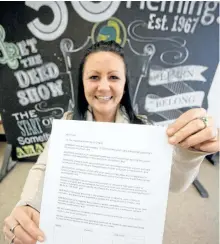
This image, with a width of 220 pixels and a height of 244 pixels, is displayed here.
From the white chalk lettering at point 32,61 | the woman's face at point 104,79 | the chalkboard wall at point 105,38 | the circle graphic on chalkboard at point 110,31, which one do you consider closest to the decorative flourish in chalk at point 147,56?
the chalkboard wall at point 105,38

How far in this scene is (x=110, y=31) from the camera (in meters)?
1.45

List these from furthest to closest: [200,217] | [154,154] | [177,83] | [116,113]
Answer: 1. [177,83]
2. [200,217]
3. [116,113]
4. [154,154]

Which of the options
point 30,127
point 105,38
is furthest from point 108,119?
point 30,127

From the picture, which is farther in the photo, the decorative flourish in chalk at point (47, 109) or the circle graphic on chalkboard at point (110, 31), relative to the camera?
the decorative flourish in chalk at point (47, 109)

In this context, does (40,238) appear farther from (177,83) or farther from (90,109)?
(177,83)

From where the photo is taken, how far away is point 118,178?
1.54 ft

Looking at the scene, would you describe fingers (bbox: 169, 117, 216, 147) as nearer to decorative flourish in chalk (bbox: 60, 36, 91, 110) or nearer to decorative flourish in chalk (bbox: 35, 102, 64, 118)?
decorative flourish in chalk (bbox: 60, 36, 91, 110)

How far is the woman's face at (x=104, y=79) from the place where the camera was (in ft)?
2.39

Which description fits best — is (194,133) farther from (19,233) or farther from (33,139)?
(33,139)

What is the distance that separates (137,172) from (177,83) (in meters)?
1.26

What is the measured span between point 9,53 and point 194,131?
135 centimetres

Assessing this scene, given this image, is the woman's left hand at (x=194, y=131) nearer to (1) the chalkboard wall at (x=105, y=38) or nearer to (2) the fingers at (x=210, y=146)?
(2) the fingers at (x=210, y=146)

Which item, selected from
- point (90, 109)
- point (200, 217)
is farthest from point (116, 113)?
point (200, 217)

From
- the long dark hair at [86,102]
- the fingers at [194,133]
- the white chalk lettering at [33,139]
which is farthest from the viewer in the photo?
the white chalk lettering at [33,139]
